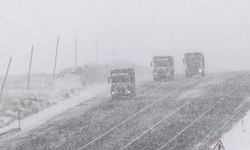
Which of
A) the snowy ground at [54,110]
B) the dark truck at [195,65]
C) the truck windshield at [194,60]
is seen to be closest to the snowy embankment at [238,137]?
the snowy ground at [54,110]

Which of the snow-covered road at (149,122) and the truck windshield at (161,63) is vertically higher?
the truck windshield at (161,63)

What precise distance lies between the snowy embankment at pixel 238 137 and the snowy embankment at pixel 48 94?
14257 mm

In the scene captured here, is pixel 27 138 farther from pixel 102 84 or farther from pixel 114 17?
pixel 114 17

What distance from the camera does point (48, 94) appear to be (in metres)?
44.4

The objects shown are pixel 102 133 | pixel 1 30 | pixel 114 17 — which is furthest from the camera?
pixel 114 17

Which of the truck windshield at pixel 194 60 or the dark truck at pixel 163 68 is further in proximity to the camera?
the truck windshield at pixel 194 60

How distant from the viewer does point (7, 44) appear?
101812 millimetres

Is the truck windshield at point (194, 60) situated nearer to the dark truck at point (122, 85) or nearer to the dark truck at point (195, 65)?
the dark truck at point (195, 65)

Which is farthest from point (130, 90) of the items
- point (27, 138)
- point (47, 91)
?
point (27, 138)

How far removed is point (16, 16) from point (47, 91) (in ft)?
287

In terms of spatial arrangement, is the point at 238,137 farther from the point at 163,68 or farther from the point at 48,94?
the point at 163,68

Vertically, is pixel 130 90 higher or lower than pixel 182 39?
lower

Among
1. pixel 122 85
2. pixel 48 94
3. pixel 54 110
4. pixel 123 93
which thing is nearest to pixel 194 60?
pixel 122 85

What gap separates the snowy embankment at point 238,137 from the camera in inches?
984
